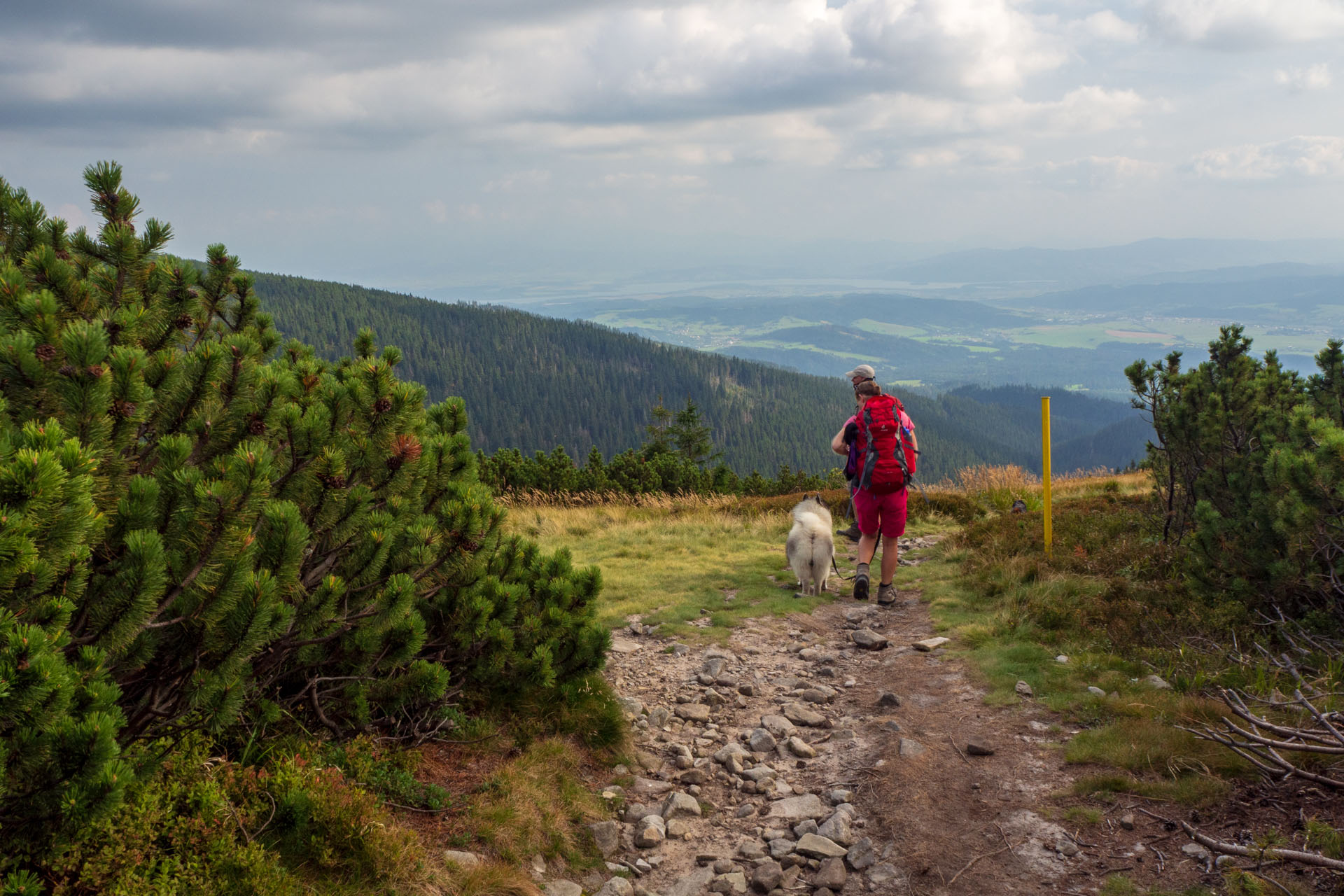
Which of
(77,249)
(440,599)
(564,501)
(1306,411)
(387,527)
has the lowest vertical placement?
(564,501)

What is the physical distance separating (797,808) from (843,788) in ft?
1.21

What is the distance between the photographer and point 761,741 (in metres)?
5.62

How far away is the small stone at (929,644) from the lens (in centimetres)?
729

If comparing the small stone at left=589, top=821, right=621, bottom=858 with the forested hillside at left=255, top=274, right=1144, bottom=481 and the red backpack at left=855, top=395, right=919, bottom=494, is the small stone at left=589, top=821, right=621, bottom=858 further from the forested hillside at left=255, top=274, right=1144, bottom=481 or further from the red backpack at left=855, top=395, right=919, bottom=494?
the forested hillside at left=255, top=274, right=1144, bottom=481

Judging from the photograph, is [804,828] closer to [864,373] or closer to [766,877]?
[766,877]

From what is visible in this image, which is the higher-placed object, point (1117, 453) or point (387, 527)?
point (387, 527)

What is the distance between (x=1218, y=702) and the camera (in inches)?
188

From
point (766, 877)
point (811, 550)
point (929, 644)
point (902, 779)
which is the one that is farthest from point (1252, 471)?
point (766, 877)

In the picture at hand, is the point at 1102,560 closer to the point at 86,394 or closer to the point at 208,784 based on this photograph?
the point at 208,784

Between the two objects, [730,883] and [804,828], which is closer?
[730,883]

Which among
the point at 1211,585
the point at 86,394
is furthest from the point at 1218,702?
the point at 86,394

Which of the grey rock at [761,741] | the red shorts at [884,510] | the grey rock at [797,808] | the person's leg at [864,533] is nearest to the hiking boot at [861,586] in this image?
the person's leg at [864,533]

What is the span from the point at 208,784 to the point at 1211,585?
7.65 m

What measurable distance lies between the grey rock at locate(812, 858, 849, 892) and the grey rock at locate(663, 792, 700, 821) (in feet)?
3.06
